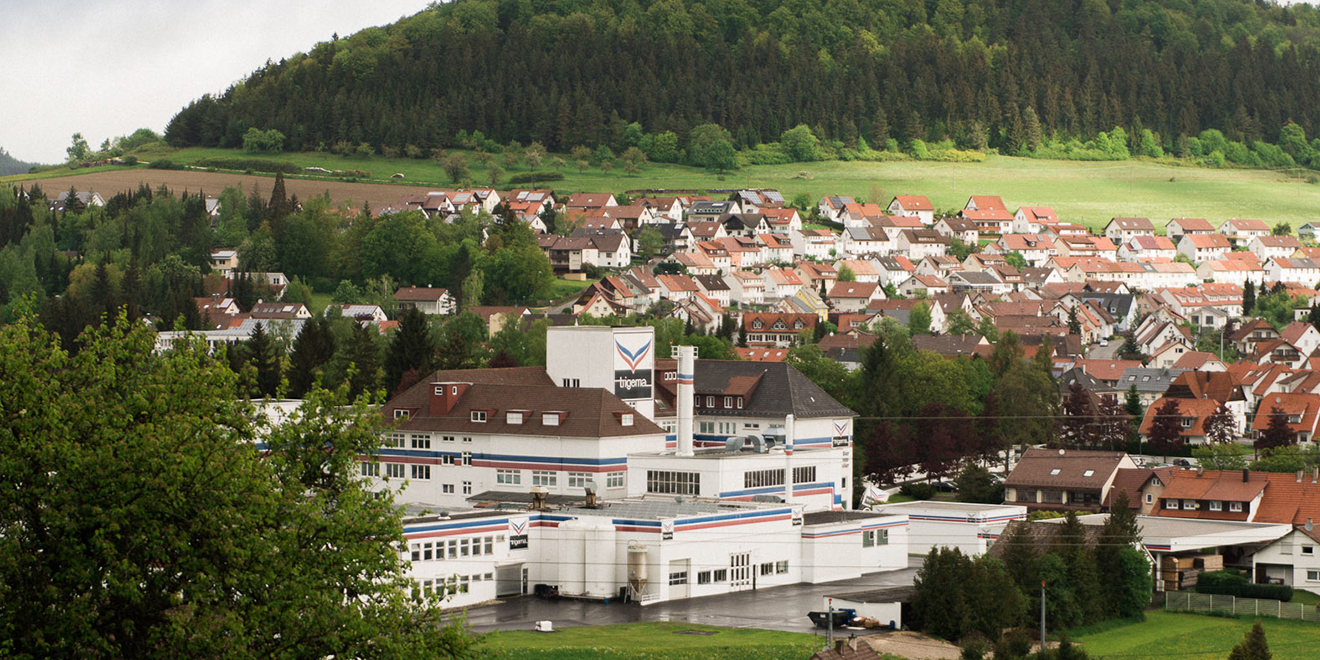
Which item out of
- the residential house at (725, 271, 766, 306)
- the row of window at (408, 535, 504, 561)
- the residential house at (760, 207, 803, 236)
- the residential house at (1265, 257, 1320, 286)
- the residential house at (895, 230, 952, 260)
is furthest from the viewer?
the residential house at (895, 230, 952, 260)

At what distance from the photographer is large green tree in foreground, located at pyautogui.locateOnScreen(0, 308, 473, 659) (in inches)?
827

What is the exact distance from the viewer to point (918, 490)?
225 feet

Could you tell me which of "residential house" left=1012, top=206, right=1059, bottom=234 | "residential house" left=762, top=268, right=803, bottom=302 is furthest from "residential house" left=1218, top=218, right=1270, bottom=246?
"residential house" left=762, top=268, right=803, bottom=302

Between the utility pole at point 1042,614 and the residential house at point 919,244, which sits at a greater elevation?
the residential house at point 919,244

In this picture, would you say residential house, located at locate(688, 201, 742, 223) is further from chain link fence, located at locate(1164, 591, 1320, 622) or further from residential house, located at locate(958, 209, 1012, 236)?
chain link fence, located at locate(1164, 591, 1320, 622)

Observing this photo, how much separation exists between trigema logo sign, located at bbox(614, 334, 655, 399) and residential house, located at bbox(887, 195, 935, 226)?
367 feet

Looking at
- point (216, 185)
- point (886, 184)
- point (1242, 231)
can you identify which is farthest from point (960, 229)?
point (216, 185)

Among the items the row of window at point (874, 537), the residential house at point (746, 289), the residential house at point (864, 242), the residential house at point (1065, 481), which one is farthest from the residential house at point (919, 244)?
the row of window at point (874, 537)

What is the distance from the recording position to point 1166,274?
156 m

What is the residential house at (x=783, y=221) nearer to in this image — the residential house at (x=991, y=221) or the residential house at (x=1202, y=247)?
the residential house at (x=991, y=221)

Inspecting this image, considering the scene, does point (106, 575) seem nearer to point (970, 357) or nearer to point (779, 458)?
point (779, 458)

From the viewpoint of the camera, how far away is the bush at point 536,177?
175 m

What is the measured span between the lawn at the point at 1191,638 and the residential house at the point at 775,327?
6738 centimetres

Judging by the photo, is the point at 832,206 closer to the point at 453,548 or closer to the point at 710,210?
the point at 710,210
